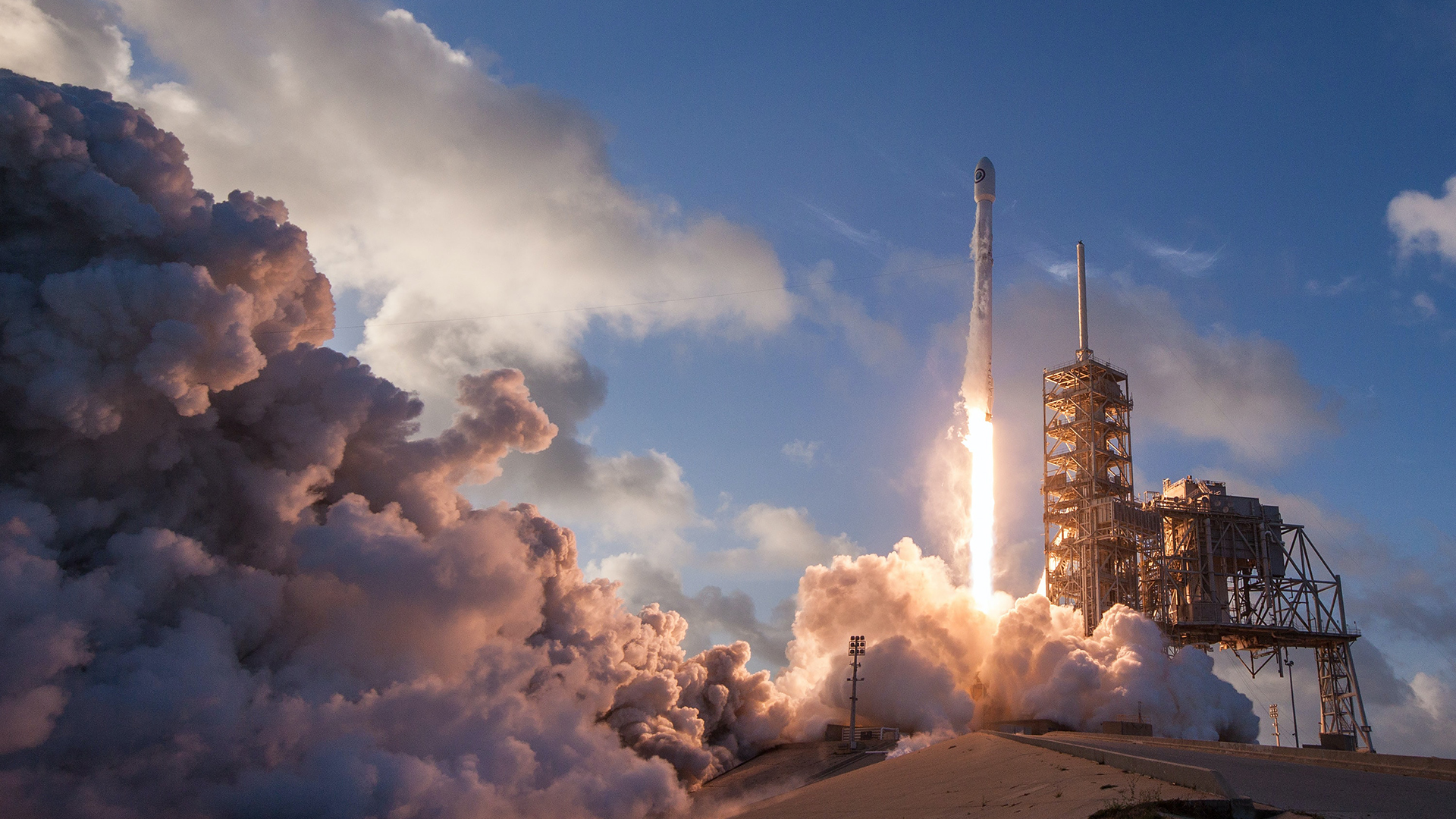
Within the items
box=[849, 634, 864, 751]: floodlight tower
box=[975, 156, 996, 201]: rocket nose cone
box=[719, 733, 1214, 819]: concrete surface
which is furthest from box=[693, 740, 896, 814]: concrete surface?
box=[975, 156, 996, 201]: rocket nose cone

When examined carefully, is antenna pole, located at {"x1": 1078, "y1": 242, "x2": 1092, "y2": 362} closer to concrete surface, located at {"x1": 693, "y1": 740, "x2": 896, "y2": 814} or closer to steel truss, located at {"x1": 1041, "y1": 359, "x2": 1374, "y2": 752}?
steel truss, located at {"x1": 1041, "y1": 359, "x2": 1374, "y2": 752}

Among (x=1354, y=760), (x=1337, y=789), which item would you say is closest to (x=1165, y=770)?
(x=1337, y=789)

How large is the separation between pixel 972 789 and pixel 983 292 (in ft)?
133

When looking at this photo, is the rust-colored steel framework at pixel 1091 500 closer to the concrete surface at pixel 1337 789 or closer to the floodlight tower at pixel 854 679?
the floodlight tower at pixel 854 679

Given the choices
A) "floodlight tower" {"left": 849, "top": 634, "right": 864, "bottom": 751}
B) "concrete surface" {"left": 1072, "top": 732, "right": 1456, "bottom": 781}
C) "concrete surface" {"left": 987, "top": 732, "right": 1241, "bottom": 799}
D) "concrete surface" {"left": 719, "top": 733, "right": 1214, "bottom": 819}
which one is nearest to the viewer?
"concrete surface" {"left": 987, "top": 732, "right": 1241, "bottom": 799}

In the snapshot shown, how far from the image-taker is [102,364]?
30781 mm

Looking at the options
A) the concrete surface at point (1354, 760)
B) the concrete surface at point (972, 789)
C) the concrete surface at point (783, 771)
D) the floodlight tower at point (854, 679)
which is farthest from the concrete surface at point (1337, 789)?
the floodlight tower at point (854, 679)

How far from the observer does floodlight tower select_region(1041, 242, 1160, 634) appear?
62.7 m

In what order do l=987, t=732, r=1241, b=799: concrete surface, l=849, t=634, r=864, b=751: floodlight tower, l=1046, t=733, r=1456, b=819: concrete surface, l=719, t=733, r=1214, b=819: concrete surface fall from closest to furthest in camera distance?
l=987, t=732, r=1241, b=799: concrete surface, l=1046, t=733, r=1456, b=819: concrete surface, l=719, t=733, r=1214, b=819: concrete surface, l=849, t=634, r=864, b=751: floodlight tower

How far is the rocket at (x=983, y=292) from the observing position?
201 feet

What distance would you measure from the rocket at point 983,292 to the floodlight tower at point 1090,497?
8.99m

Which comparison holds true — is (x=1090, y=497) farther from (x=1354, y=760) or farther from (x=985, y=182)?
(x=1354, y=760)

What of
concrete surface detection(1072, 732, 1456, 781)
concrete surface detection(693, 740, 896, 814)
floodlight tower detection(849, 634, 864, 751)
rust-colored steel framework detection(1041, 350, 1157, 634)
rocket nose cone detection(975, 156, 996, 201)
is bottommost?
concrete surface detection(693, 740, 896, 814)

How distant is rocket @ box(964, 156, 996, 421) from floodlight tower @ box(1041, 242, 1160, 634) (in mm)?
8985
